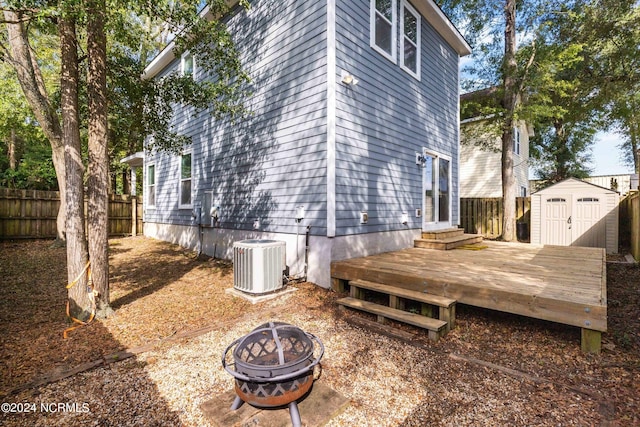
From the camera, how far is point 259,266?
4.55 meters

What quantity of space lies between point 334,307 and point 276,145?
3.31 m

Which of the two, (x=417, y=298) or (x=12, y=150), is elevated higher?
(x=12, y=150)

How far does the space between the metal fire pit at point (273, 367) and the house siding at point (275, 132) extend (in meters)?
2.93

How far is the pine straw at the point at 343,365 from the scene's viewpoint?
2.13 m

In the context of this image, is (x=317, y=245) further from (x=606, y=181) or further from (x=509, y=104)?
(x=606, y=181)

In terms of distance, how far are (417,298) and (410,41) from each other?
5873mm

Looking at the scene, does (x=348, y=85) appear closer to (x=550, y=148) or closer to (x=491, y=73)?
(x=491, y=73)

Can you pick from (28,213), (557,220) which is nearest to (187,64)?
(28,213)

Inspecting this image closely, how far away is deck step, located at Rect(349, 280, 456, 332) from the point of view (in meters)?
3.43

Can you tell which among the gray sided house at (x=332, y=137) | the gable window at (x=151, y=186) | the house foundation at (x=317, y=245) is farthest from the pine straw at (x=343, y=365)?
the gable window at (x=151, y=186)

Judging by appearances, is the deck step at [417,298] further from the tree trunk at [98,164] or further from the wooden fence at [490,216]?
the wooden fence at [490,216]

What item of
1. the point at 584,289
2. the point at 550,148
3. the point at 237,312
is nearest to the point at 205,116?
the point at 237,312

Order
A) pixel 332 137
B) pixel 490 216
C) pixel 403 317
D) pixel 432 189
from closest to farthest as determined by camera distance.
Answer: pixel 403 317, pixel 332 137, pixel 432 189, pixel 490 216

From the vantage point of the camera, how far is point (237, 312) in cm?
411
